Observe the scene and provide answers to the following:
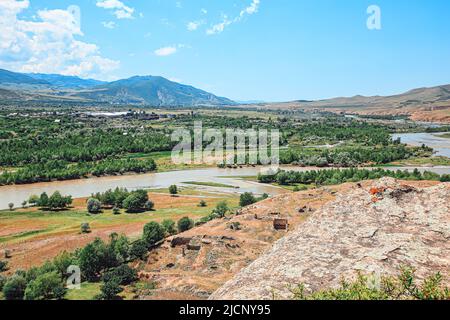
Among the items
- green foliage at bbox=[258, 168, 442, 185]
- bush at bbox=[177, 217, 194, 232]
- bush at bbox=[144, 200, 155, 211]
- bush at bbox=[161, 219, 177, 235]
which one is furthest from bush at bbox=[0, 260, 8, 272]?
green foliage at bbox=[258, 168, 442, 185]

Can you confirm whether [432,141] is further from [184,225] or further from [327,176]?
[184,225]

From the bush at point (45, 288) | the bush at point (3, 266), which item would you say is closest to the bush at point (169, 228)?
the bush at point (45, 288)

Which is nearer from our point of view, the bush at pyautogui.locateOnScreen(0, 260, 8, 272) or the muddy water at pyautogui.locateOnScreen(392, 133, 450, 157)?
the bush at pyautogui.locateOnScreen(0, 260, 8, 272)

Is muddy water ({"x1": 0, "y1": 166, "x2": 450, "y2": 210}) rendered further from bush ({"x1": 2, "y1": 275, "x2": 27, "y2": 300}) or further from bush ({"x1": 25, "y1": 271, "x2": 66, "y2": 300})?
bush ({"x1": 25, "y1": 271, "x2": 66, "y2": 300})

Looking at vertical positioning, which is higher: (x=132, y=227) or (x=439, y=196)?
(x=439, y=196)

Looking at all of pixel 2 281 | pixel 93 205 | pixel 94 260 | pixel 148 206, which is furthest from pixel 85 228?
pixel 2 281
